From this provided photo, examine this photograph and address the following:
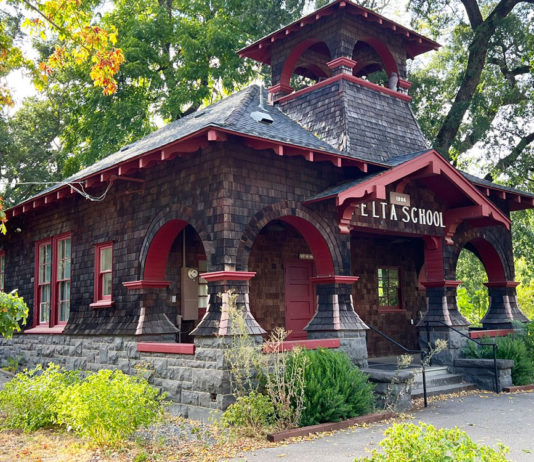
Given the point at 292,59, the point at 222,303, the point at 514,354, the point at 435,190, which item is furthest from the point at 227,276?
the point at 292,59

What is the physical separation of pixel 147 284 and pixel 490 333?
7.91m

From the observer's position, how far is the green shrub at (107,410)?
293 inches

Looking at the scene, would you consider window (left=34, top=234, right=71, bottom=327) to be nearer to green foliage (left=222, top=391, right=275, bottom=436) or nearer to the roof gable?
the roof gable

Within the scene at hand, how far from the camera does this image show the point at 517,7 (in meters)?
20.8

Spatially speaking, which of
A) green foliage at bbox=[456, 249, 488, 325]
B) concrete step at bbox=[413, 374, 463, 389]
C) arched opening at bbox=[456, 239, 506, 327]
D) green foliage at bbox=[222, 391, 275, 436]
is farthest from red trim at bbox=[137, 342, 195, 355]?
green foliage at bbox=[456, 249, 488, 325]

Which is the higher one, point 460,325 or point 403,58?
point 403,58

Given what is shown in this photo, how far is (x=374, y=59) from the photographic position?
50.6 feet

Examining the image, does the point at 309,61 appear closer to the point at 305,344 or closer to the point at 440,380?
the point at 305,344

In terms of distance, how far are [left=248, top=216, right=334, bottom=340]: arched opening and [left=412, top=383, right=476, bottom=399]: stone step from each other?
3417mm

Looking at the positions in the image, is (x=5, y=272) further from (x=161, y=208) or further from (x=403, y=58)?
(x=403, y=58)

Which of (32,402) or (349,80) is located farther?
(349,80)

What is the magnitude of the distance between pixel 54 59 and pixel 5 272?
9.77m

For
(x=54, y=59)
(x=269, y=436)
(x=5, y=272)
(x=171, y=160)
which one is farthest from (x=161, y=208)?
(x=5, y=272)

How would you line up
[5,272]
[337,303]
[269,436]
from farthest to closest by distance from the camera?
[5,272] < [337,303] < [269,436]
